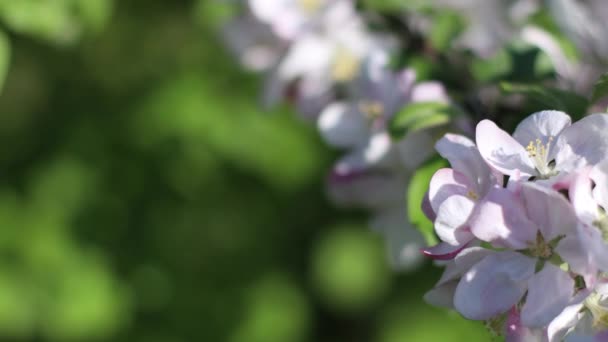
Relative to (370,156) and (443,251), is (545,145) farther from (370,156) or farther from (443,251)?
(370,156)

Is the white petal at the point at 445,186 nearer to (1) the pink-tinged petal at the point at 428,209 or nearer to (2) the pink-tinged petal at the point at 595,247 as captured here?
(1) the pink-tinged petal at the point at 428,209

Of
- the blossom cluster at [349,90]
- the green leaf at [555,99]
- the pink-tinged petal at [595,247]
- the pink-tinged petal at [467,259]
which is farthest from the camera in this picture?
the blossom cluster at [349,90]

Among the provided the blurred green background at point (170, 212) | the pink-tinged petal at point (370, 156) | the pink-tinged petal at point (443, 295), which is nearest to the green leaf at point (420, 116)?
the pink-tinged petal at point (370, 156)

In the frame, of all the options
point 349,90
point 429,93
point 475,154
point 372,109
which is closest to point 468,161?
point 475,154

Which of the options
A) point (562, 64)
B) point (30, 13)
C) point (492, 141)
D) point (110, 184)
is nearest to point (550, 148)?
point (492, 141)

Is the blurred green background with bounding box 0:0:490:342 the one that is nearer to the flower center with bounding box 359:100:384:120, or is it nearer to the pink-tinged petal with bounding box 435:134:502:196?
the flower center with bounding box 359:100:384:120

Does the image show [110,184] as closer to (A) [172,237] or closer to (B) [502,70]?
(A) [172,237]

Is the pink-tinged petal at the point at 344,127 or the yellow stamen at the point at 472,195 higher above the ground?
the pink-tinged petal at the point at 344,127
